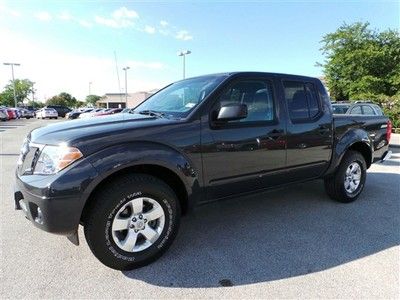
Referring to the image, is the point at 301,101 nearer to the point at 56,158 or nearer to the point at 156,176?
the point at 156,176

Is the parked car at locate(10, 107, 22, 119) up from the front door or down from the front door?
down

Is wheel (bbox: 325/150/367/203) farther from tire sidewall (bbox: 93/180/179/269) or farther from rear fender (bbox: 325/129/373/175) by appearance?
tire sidewall (bbox: 93/180/179/269)

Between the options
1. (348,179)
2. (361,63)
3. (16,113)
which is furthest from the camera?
(16,113)

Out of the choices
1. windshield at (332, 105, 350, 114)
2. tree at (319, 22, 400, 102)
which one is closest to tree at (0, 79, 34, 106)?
tree at (319, 22, 400, 102)

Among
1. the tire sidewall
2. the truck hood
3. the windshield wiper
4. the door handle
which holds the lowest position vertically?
the tire sidewall

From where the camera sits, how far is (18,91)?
90312mm

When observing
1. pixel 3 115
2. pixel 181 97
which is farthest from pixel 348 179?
pixel 3 115

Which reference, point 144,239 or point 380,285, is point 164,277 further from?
point 380,285

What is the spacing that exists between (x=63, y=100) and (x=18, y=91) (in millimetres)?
11888

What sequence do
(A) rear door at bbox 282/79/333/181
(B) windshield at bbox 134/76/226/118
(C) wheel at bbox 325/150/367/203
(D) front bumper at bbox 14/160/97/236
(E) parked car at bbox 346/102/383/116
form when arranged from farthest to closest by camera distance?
(E) parked car at bbox 346/102/383/116 → (C) wheel at bbox 325/150/367/203 → (A) rear door at bbox 282/79/333/181 → (B) windshield at bbox 134/76/226/118 → (D) front bumper at bbox 14/160/97/236

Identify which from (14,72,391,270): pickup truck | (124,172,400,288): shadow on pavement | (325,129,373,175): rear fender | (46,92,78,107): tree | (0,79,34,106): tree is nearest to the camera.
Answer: (14,72,391,270): pickup truck

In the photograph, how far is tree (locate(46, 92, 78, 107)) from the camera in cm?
9744

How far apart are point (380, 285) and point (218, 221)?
1944 millimetres

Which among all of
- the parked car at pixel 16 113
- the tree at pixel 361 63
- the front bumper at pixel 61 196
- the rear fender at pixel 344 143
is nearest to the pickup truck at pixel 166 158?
the front bumper at pixel 61 196
